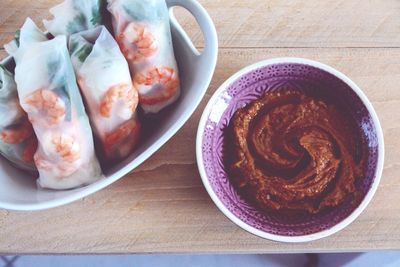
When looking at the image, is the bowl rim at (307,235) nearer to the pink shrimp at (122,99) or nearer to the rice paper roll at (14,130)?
the pink shrimp at (122,99)

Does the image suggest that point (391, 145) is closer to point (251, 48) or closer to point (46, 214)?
point (251, 48)

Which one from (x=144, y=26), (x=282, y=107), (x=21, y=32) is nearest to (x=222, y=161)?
(x=282, y=107)

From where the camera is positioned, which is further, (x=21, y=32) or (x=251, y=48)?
(x=251, y=48)

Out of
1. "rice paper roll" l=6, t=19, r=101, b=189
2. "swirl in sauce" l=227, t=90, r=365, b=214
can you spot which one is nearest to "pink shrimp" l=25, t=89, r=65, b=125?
"rice paper roll" l=6, t=19, r=101, b=189

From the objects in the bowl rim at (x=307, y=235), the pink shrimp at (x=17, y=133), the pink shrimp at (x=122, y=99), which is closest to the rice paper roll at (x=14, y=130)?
the pink shrimp at (x=17, y=133)

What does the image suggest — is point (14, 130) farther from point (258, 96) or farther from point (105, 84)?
point (258, 96)

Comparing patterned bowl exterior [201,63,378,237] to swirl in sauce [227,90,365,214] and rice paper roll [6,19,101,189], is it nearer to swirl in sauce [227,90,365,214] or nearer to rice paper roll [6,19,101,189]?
swirl in sauce [227,90,365,214]
